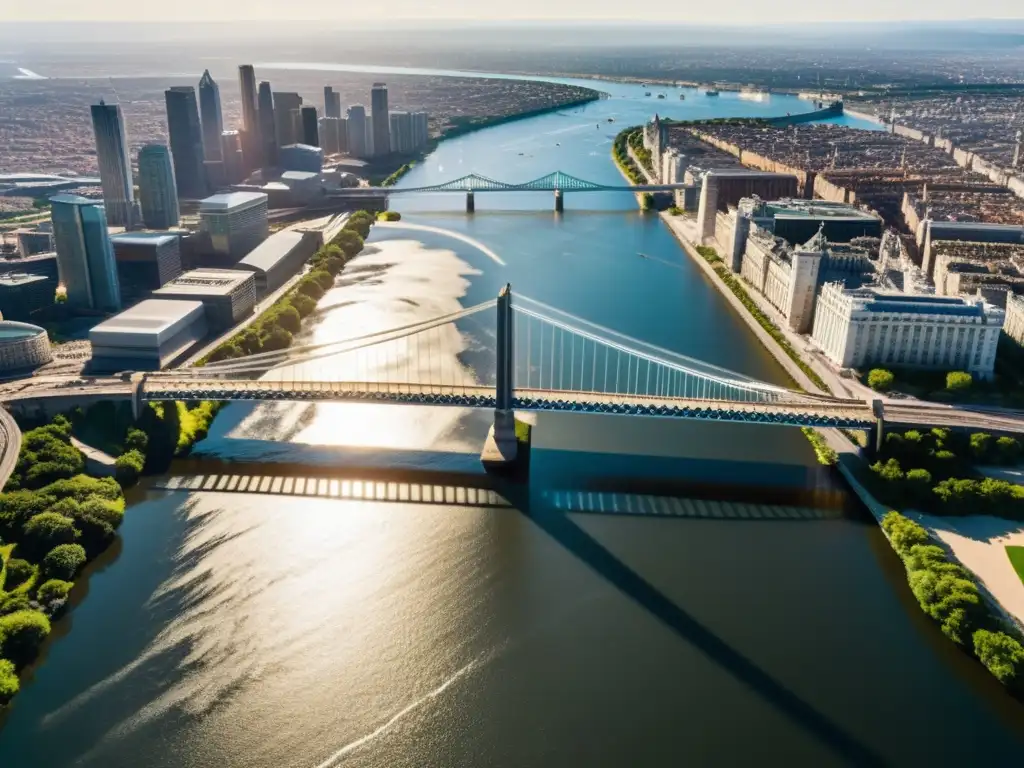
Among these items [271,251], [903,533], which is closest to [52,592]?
[903,533]

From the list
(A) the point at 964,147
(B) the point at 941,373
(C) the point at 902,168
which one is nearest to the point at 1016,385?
(B) the point at 941,373

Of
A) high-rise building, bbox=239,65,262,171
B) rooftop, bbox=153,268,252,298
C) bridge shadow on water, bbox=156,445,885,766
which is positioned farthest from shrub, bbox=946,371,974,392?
high-rise building, bbox=239,65,262,171

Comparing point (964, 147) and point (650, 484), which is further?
→ point (964, 147)

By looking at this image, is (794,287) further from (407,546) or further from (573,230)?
(573,230)

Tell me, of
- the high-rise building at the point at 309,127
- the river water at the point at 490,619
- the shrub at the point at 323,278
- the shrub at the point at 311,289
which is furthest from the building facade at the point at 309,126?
the river water at the point at 490,619

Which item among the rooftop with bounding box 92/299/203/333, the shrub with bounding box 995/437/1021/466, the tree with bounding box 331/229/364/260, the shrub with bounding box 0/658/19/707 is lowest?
the tree with bounding box 331/229/364/260

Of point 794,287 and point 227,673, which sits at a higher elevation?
point 794,287

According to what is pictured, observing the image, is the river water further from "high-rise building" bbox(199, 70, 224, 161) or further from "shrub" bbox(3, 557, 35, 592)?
"high-rise building" bbox(199, 70, 224, 161)

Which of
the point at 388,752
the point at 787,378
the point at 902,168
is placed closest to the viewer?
the point at 388,752

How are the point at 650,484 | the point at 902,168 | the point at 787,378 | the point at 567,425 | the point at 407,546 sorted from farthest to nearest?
the point at 902,168, the point at 787,378, the point at 567,425, the point at 650,484, the point at 407,546
